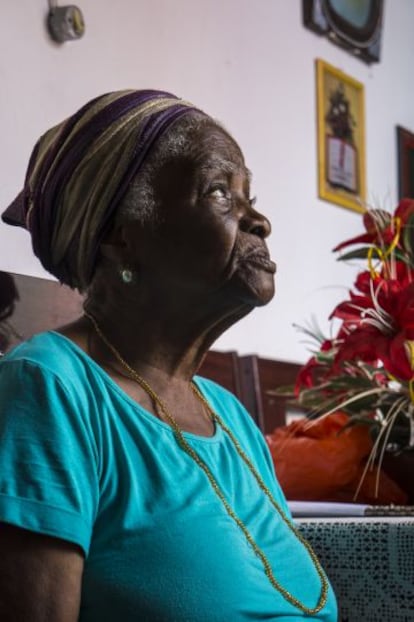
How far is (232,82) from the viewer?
7.94 ft

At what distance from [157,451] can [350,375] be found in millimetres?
696

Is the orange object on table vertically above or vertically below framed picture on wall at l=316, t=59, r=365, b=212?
below

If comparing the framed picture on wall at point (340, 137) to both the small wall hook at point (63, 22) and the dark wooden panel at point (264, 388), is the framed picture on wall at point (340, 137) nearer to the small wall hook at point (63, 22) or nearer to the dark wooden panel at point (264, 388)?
the dark wooden panel at point (264, 388)

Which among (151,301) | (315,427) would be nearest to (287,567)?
(151,301)

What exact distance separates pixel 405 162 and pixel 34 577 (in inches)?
105

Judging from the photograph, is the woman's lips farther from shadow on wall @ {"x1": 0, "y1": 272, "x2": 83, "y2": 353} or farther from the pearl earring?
shadow on wall @ {"x1": 0, "y1": 272, "x2": 83, "y2": 353}

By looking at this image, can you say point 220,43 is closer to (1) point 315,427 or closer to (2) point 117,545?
(1) point 315,427

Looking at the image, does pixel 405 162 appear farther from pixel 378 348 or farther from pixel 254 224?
pixel 254 224

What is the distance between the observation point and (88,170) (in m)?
0.97

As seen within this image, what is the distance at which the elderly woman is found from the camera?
2.65 ft

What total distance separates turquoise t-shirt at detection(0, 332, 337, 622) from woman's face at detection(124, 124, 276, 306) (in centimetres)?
13

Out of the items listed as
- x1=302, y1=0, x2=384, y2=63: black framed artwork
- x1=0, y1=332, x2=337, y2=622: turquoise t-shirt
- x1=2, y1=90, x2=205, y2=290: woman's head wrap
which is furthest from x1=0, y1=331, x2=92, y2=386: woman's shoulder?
x1=302, y1=0, x2=384, y2=63: black framed artwork

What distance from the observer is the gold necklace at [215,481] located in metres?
0.93

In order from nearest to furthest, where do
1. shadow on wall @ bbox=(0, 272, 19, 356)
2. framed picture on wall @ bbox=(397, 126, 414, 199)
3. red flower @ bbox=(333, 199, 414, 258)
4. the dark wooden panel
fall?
shadow on wall @ bbox=(0, 272, 19, 356) < red flower @ bbox=(333, 199, 414, 258) < the dark wooden panel < framed picture on wall @ bbox=(397, 126, 414, 199)
